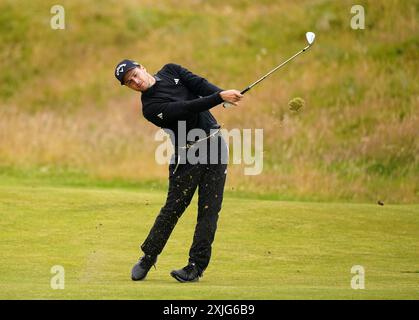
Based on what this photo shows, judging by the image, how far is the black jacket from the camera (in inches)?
423

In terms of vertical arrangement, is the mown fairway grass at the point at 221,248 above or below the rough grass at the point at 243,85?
below

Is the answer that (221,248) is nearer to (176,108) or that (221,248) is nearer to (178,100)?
(178,100)

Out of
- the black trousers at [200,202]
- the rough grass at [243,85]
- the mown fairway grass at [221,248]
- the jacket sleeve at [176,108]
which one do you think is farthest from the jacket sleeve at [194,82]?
the rough grass at [243,85]

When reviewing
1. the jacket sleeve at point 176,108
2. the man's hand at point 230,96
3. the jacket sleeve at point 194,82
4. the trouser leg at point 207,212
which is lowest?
the trouser leg at point 207,212

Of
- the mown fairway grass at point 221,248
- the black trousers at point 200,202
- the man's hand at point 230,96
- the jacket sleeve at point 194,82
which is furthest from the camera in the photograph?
the black trousers at point 200,202

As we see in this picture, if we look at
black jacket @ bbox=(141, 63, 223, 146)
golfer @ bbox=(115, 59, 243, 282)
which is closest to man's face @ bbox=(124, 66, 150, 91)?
golfer @ bbox=(115, 59, 243, 282)

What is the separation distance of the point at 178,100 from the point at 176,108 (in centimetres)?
19

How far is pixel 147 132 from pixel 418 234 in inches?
549

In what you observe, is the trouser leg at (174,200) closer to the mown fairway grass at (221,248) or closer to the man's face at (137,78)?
the mown fairway grass at (221,248)

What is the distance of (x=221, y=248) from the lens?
14.2 m

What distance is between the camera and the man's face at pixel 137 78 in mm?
10758

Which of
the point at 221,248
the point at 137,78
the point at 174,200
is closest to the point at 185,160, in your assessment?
the point at 174,200

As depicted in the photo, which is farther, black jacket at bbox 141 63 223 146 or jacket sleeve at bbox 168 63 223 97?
jacket sleeve at bbox 168 63 223 97

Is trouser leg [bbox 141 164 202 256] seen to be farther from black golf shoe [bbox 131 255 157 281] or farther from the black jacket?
the black jacket
